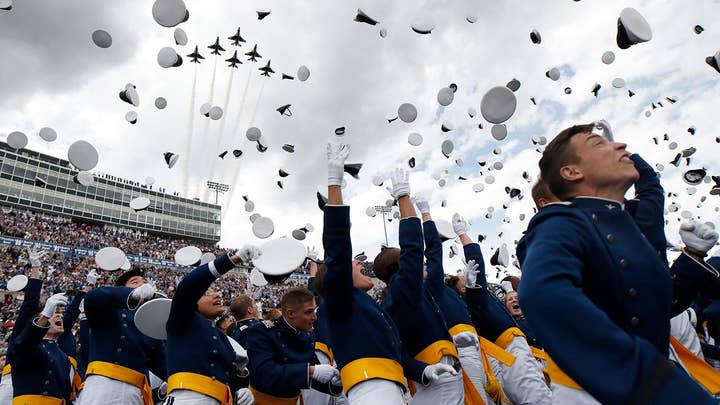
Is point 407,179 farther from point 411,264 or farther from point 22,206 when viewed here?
point 22,206

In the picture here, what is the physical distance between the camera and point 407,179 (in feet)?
11.8

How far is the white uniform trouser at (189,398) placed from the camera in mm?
3549

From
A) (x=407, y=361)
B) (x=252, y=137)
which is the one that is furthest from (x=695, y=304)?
(x=252, y=137)

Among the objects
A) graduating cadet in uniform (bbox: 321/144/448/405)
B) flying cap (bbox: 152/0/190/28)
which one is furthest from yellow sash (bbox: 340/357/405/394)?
flying cap (bbox: 152/0/190/28)

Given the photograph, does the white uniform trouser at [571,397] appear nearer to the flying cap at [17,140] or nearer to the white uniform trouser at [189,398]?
the white uniform trouser at [189,398]

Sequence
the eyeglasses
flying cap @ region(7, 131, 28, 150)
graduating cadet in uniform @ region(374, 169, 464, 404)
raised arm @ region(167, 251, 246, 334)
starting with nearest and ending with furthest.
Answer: the eyeglasses, graduating cadet in uniform @ region(374, 169, 464, 404), raised arm @ region(167, 251, 246, 334), flying cap @ region(7, 131, 28, 150)

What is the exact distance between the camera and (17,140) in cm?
1307

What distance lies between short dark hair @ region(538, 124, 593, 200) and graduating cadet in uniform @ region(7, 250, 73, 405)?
18.4 ft

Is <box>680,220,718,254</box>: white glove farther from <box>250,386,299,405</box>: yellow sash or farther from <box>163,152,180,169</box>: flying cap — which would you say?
<box>163,152,180,169</box>: flying cap

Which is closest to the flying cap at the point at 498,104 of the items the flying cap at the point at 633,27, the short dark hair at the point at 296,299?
the flying cap at the point at 633,27

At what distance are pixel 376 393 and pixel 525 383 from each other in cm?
254

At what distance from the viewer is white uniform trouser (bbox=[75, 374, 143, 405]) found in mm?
4312

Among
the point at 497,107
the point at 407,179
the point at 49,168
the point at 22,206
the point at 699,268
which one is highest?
the point at 49,168

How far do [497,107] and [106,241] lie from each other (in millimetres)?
46093
